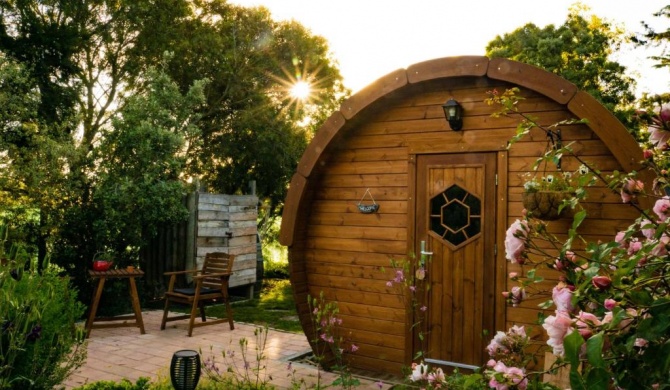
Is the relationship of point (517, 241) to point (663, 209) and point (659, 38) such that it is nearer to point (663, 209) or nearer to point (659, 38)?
point (663, 209)

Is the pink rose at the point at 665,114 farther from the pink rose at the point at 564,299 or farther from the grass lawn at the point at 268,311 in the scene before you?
the grass lawn at the point at 268,311

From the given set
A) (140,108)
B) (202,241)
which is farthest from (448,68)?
(202,241)

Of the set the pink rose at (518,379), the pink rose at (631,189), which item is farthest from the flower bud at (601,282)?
the pink rose at (631,189)

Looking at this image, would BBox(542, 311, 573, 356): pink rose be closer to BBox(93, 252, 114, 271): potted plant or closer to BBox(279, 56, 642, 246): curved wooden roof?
BBox(279, 56, 642, 246): curved wooden roof

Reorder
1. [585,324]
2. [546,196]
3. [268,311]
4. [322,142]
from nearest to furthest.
Result: [585,324] → [546,196] → [322,142] → [268,311]

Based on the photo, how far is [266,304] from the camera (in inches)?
399

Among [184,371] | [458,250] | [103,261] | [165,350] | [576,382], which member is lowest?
[165,350]

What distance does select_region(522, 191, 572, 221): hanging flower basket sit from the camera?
441 cm

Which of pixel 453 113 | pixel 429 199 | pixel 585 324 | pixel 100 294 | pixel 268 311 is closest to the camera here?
pixel 585 324

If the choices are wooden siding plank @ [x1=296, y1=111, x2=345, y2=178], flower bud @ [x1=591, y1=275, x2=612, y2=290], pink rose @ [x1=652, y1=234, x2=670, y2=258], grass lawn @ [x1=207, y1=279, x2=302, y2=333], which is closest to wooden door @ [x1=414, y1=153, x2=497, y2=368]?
wooden siding plank @ [x1=296, y1=111, x2=345, y2=178]

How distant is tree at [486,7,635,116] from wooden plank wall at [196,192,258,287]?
11.7m

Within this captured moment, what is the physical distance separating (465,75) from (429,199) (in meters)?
1.29

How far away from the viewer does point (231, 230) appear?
1029 centimetres

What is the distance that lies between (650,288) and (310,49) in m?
15.1
